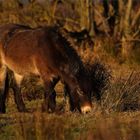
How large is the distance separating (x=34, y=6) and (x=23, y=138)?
1193 centimetres

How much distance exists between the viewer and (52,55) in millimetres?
10438

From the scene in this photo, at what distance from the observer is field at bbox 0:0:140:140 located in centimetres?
801

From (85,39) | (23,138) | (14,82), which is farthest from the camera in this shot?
(85,39)

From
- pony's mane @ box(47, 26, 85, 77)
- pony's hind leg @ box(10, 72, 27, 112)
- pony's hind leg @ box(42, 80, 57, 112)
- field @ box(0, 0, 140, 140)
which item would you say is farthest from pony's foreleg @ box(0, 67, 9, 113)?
pony's mane @ box(47, 26, 85, 77)

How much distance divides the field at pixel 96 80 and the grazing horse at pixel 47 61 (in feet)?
1.01

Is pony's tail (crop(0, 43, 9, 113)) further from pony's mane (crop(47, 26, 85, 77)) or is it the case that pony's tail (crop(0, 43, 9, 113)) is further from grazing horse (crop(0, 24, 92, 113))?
pony's mane (crop(47, 26, 85, 77))

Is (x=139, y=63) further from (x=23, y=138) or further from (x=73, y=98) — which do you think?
(x=23, y=138)

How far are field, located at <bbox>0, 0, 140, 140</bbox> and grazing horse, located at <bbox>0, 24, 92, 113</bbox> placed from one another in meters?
0.31

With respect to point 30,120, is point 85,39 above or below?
above

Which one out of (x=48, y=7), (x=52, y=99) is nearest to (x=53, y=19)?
(x=48, y=7)

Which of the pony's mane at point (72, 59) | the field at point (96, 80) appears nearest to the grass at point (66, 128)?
the field at point (96, 80)

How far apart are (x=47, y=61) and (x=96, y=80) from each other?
4.61 ft

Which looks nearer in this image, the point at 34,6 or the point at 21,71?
the point at 21,71

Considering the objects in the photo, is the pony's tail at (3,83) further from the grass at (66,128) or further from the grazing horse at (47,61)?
the grass at (66,128)
